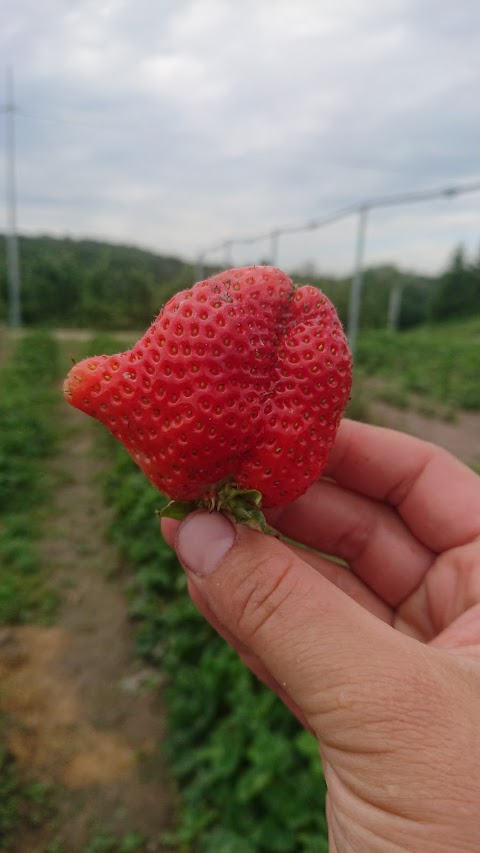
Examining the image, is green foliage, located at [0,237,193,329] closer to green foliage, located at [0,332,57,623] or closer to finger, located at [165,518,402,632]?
green foliage, located at [0,332,57,623]

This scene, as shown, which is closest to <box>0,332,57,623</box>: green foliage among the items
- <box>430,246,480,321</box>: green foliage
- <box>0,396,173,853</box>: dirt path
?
<box>0,396,173,853</box>: dirt path

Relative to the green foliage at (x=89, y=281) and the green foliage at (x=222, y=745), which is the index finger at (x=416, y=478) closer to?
the green foliage at (x=222, y=745)

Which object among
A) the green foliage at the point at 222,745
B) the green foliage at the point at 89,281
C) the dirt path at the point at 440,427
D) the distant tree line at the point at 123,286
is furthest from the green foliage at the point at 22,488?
the green foliage at the point at 89,281

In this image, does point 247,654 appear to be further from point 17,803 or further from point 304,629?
point 17,803

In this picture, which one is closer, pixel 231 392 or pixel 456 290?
pixel 231 392

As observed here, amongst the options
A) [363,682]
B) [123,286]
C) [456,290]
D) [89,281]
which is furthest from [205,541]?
[456,290]

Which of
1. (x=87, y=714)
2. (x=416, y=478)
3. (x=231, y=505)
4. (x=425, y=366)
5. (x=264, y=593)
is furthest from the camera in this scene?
(x=425, y=366)
